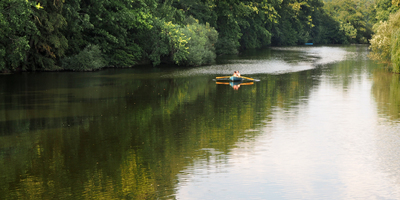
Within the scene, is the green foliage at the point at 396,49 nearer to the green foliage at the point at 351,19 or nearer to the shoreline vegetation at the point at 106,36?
the shoreline vegetation at the point at 106,36

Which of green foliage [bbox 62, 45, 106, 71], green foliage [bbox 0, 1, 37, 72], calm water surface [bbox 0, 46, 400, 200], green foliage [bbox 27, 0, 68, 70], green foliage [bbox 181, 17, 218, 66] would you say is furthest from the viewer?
green foliage [bbox 181, 17, 218, 66]

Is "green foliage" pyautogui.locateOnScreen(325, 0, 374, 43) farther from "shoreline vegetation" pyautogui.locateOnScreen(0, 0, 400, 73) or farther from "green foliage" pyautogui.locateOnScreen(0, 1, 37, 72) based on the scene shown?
"green foliage" pyautogui.locateOnScreen(0, 1, 37, 72)

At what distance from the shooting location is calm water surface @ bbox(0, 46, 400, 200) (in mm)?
11070

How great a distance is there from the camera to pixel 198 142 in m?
15.1

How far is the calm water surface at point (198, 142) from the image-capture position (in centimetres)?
1107

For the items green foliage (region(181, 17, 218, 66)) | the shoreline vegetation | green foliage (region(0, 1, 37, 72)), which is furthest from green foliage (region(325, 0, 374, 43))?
green foliage (region(0, 1, 37, 72))

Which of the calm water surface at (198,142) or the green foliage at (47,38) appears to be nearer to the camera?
the calm water surface at (198,142)

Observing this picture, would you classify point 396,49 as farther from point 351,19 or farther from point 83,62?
point 351,19

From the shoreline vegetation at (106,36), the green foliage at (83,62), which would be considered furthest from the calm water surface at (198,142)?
the green foliage at (83,62)

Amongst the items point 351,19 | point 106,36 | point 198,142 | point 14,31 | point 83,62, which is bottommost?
point 198,142

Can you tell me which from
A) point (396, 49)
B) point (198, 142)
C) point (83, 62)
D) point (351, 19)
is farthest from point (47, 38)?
point (351, 19)

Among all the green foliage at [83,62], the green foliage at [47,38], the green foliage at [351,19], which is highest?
the green foliage at [351,19]

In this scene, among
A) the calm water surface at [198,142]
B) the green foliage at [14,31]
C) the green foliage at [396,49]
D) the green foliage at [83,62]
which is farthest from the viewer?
the green foliage at [83,62]

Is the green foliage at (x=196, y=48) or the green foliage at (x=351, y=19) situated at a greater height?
the green foliage at (x=351, y=19)
